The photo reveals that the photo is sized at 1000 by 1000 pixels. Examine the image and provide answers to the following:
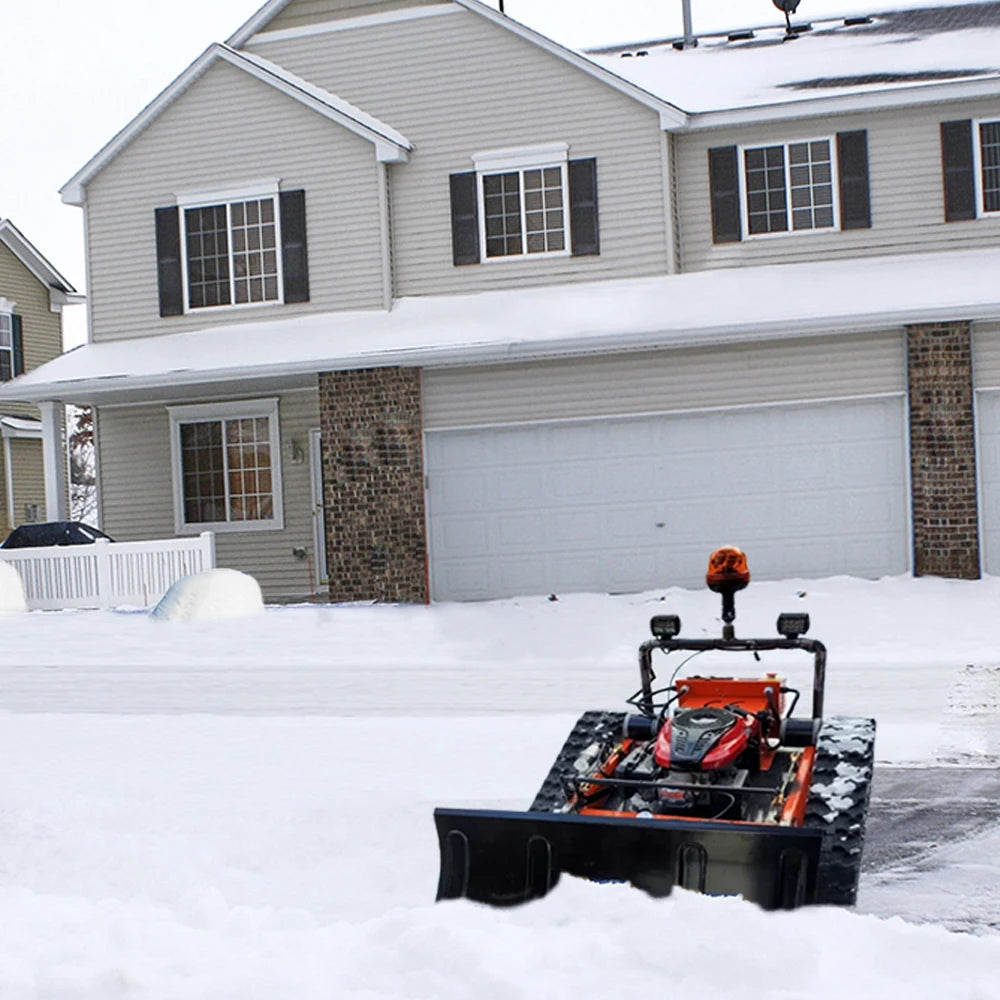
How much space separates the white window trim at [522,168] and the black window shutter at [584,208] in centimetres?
9

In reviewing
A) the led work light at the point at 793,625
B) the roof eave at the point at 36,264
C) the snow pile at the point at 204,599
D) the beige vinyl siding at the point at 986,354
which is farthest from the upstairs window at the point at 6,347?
the led work light at the point at 793,625

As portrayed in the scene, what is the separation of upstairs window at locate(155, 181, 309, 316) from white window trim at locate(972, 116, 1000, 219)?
8930mm

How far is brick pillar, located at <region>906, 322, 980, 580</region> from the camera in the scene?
1703 centimetres

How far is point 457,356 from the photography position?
59.6 feet

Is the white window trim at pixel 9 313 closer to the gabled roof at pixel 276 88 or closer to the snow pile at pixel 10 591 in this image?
the gabled roof at pixel 276 88

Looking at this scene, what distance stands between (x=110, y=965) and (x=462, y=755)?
450 cm

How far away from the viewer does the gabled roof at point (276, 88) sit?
19.9 m

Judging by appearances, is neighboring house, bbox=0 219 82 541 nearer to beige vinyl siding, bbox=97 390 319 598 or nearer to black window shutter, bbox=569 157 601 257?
beige vinyl siding, bbox=97 390 319 598

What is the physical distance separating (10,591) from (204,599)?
336cm

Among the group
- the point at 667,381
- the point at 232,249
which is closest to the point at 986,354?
the point at 667,381

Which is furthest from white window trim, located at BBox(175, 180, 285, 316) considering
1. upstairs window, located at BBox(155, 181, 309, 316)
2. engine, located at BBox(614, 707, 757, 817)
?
engine, located at BBox(614, 707, 757, 817)

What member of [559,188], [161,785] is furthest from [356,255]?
[161,785]

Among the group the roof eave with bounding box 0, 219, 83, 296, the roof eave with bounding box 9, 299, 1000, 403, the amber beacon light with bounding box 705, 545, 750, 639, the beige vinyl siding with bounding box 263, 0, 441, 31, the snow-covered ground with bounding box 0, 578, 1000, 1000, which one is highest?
the beige vinyl siding with bounding box 263, 0, 441, 31

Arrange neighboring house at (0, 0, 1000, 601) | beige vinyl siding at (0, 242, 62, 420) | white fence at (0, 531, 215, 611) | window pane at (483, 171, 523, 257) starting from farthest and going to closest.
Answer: beige vinyl siding at (0, 242, 62, 420), window pane at (483, 171, 523, 257), white fence at (0, 531, 215, 611), neighboring house at (0, 0, 1000, 601)
